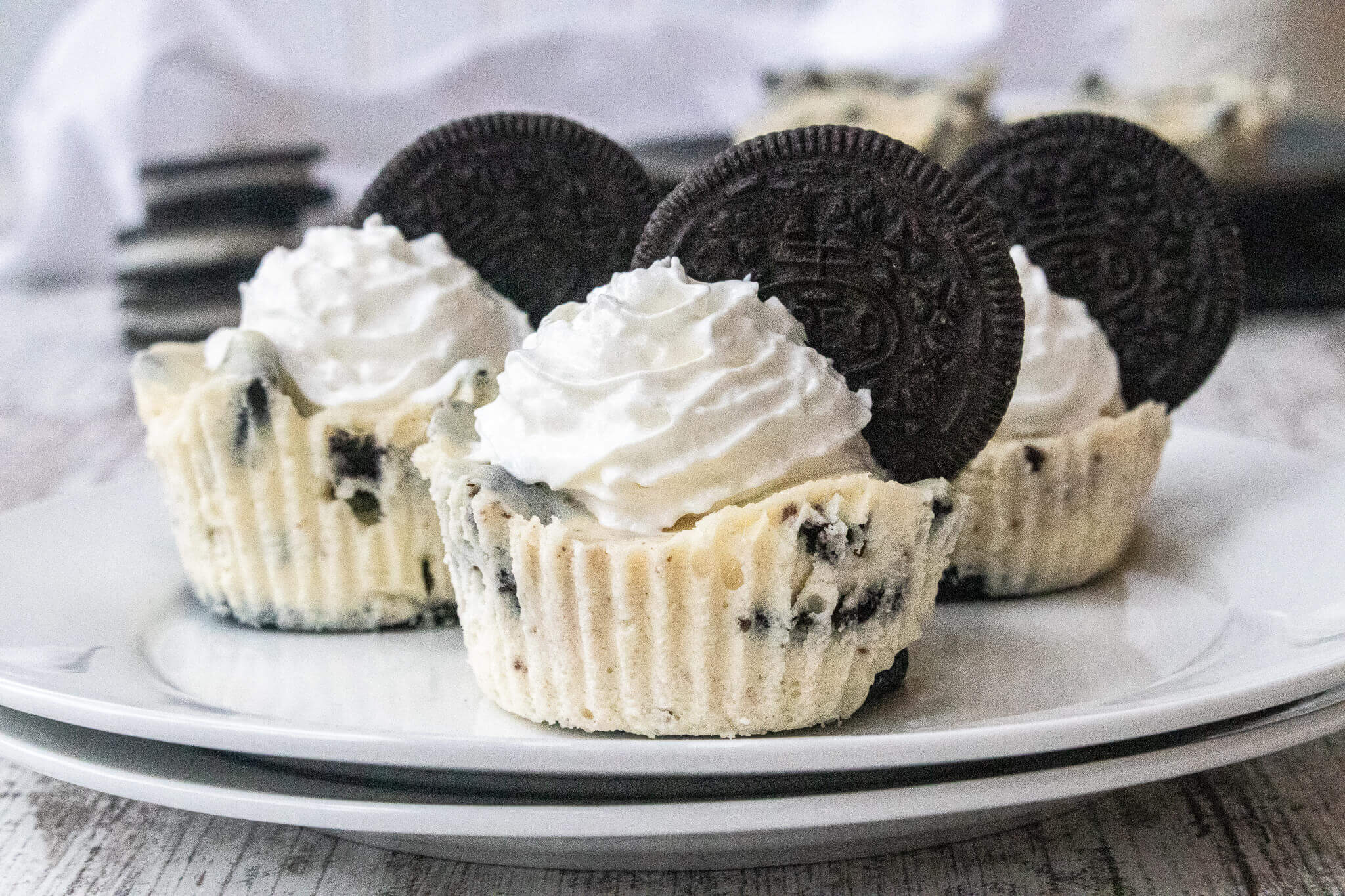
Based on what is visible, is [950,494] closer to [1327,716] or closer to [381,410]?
[1327,716]

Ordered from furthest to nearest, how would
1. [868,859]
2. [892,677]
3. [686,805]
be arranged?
[892,677] < [868,859] < [686,805]

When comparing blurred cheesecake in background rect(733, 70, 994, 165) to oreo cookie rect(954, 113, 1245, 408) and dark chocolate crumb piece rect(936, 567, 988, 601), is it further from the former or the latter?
dark chocolate crumb piece rect(936, 567, 988, 601)

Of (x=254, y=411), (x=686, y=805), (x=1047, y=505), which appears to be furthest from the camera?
(x=1047, y=505)

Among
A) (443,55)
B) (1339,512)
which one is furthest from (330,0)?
(1339,512)

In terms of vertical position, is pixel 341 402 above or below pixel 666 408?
below

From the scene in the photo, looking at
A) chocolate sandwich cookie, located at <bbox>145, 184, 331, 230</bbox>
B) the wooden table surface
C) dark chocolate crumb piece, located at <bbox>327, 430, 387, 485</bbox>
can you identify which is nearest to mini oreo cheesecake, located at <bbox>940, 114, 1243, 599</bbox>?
the wooden table surface

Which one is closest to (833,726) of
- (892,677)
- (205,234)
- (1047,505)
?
(892,677)

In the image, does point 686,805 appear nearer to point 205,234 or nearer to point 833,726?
point 833,726
